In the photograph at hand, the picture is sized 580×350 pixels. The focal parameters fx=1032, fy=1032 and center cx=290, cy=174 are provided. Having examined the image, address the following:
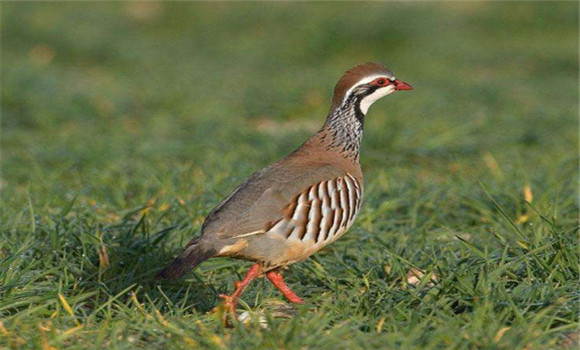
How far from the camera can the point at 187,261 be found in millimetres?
4004

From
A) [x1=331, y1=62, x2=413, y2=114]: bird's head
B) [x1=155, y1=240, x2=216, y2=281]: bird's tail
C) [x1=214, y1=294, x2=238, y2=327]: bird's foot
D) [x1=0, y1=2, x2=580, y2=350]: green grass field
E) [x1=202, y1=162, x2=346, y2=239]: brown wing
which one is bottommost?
[x1=0, y1=2, x2=580, y2=350]: green grass field

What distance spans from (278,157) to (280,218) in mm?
3163

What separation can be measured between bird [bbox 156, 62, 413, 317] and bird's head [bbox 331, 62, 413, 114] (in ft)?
1.01

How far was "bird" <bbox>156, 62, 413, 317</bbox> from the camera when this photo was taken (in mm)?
4133

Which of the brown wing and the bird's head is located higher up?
the bird's head

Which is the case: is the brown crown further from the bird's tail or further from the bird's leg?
the bird's tail

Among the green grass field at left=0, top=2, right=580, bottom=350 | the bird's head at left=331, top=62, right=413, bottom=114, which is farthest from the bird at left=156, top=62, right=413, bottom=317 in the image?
the bird's head at left=331, top=62, right=413, bottom=114

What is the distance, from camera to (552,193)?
566 cm

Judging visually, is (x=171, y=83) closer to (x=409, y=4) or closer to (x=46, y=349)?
(x=409, y=4)

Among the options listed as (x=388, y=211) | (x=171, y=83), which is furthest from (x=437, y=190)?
(x=171, y=83)

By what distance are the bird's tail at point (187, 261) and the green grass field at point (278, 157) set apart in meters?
0.18

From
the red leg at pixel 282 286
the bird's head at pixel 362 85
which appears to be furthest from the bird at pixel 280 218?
the bird's head at pixel 362 85

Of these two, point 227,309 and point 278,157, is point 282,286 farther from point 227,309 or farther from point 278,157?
point 278,157

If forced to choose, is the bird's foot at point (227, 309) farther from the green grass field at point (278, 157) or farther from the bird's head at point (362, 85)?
the bird's head at point (362, 85)
